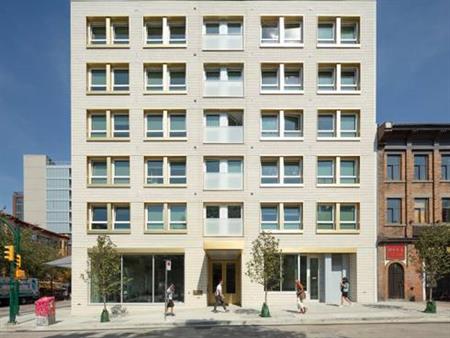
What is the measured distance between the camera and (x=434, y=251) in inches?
869

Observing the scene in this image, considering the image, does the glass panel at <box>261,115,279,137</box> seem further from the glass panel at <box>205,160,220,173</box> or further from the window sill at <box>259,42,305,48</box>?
the window sill at <box>259,42,305,48</box>

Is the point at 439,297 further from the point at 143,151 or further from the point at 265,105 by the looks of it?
the point at 143,151

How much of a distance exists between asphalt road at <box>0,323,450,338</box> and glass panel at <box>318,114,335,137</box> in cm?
1278

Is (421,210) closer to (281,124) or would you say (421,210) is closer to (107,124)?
(281,124)

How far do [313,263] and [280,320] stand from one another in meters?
7.49

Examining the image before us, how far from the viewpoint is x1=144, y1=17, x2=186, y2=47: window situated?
88.2 ft

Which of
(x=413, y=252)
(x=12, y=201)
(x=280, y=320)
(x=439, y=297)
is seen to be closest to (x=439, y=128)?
(x=413, y=252)

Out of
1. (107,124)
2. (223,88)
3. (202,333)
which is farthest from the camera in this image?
(223,88)

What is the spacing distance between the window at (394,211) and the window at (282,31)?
1243 cm

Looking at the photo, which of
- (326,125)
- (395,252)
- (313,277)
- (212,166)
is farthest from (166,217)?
(395,252)

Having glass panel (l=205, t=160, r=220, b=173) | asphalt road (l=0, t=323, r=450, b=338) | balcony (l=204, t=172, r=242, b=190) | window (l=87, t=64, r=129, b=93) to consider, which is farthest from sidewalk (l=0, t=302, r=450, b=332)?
window (l=87, t=64, r=129, b=93)

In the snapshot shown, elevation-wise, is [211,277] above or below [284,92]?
below

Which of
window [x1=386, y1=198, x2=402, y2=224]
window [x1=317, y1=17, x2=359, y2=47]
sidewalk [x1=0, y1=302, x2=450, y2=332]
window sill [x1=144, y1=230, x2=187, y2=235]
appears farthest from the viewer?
window [x1=386, y1=198, x2=402, y2=224]

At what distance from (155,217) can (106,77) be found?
32.3 feet
